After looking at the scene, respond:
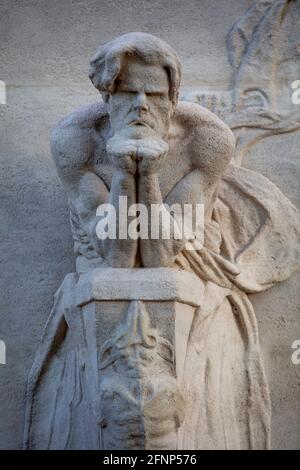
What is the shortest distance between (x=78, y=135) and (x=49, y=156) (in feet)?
1.65

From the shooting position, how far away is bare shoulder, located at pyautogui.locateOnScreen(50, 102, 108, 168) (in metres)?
3.20

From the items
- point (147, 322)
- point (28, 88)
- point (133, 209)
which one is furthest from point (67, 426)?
point (28, 88)

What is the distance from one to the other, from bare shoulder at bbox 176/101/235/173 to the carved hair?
194mm

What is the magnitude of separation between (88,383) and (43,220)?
769 millimetres

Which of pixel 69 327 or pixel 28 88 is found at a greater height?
pixel 28 88

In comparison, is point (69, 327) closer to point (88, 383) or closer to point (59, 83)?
point (88, 383)

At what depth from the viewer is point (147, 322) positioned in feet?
9.78

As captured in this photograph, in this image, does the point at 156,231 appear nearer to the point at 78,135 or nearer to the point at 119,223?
the point at 119,223

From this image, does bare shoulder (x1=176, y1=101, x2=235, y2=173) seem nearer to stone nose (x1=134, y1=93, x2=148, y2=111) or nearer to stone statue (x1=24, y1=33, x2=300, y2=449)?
stone statue (x1=24, y1=33, x2=300, y2=449)

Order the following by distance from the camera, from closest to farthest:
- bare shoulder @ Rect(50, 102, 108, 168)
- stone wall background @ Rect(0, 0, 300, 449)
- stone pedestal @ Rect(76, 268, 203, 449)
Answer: stone pedestal @ Rect(76, 268, 203, 449) < bare shoulder @ Rect(50, 102, 108, 168) < stone wall background @ Rect(0, 0, 300, 449)

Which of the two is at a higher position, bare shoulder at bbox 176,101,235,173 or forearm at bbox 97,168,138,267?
bare shoulder at bbox 176,101,235,173

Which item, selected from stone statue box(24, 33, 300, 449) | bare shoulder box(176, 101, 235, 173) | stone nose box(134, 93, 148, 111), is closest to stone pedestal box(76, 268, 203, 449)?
stone statue box(24, 33, 300, 449)

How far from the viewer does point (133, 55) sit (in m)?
2.98

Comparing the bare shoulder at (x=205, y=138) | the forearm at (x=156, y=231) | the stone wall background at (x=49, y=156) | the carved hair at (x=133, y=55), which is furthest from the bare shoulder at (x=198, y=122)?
the stone wall background at (x=49, y=156)
